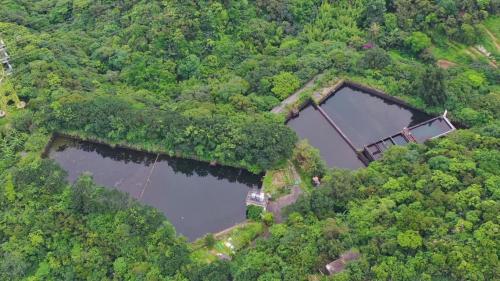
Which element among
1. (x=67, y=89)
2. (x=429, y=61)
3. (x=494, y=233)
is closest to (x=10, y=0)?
(x=67, y=89)

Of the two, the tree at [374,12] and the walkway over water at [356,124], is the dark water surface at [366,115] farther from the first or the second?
the tree at [374,12]

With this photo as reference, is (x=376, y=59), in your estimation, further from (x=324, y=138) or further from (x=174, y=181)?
(x=174, y=181)

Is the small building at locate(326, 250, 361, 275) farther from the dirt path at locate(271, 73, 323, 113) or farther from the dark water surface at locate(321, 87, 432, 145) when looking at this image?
the dirt path at locate(271, 73, 323, 113)

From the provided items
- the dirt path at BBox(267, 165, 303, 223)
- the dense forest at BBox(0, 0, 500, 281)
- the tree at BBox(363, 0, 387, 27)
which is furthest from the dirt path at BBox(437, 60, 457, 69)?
the dirt path at BBox(267, 165, 303, 223)

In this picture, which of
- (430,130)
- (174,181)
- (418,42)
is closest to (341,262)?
(174,181)

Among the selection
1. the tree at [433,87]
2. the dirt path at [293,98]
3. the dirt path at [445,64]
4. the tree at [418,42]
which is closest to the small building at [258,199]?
the dirt path at [293,98]
